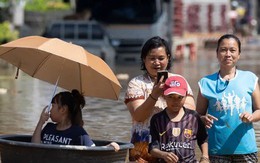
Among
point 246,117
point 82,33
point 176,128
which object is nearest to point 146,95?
point 176,128

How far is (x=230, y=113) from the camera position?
22.6 ft

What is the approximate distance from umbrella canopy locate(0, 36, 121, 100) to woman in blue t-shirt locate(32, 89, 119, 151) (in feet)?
0.96

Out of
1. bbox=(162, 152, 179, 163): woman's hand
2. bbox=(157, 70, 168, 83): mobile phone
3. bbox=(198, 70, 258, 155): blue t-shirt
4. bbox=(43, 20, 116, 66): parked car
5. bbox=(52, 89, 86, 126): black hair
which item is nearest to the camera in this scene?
bbox=(162, 152, 179, 163): woman's hand

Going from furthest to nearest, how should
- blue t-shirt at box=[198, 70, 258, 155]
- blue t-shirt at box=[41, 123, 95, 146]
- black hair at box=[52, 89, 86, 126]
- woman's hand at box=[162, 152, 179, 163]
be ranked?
1. black hair at box=[52, 89, 86, 126]
2. blue t-shirt at box=[41, 123, 95, 146]
3. blue t-shirt at box=[198, 70, 258, 155]
4. woman's hand at box=[162, 152, 179, 163]

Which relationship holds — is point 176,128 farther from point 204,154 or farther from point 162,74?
point 162,74

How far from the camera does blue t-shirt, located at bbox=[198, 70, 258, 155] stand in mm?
6879

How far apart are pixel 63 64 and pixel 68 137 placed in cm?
79

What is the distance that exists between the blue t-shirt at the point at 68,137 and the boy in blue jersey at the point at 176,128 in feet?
2.03

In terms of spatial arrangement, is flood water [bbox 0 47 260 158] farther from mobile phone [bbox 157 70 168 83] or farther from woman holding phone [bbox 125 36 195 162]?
mobile phone [bbox 157 70 168 83]

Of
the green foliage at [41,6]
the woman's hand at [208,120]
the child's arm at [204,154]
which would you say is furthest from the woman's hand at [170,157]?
the green foliage at [41,6]

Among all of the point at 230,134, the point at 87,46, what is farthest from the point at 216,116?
the point at 87,46

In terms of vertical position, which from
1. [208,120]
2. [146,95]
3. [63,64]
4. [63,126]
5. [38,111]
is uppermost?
[63,64]

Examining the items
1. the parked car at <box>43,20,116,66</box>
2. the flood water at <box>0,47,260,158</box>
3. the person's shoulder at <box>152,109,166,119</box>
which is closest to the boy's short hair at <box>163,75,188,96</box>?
the person's shoulder at <box>152,109,166,119</box>

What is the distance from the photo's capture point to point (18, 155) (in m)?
6.96
